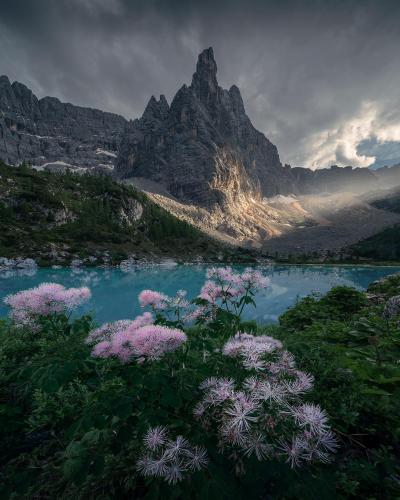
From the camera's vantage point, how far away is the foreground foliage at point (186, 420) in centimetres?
204

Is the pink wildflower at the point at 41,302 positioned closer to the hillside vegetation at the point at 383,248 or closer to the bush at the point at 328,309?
the bush at the point at 328,309

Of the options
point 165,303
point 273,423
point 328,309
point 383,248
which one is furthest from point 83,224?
point 383,248

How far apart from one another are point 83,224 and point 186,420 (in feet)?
418

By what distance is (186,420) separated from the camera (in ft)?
8.43

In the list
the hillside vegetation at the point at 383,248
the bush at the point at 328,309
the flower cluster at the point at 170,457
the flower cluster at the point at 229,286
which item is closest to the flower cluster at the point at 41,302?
the flower cluster at the point at 229,286

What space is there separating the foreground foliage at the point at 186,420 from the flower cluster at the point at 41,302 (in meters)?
0.21

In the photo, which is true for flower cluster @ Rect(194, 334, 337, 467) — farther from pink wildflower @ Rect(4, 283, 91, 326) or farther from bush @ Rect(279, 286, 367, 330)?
bush @ Rect(279, 286, 367, 330)

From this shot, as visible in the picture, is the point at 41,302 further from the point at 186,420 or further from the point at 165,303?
the point at 186,420

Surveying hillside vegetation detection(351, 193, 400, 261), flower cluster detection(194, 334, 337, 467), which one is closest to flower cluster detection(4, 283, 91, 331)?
flower cluster detection(194, 334, 337, 467)

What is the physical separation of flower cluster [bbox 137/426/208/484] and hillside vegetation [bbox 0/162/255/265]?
257 ft

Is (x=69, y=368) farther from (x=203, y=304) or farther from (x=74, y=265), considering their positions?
(x=74, y=265)

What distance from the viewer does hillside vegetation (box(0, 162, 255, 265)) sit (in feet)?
281

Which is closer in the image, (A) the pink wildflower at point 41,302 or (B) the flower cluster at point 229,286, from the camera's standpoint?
(A) the pink wildflower at point 41,302

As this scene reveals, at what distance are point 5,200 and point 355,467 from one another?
13206 centimetres
